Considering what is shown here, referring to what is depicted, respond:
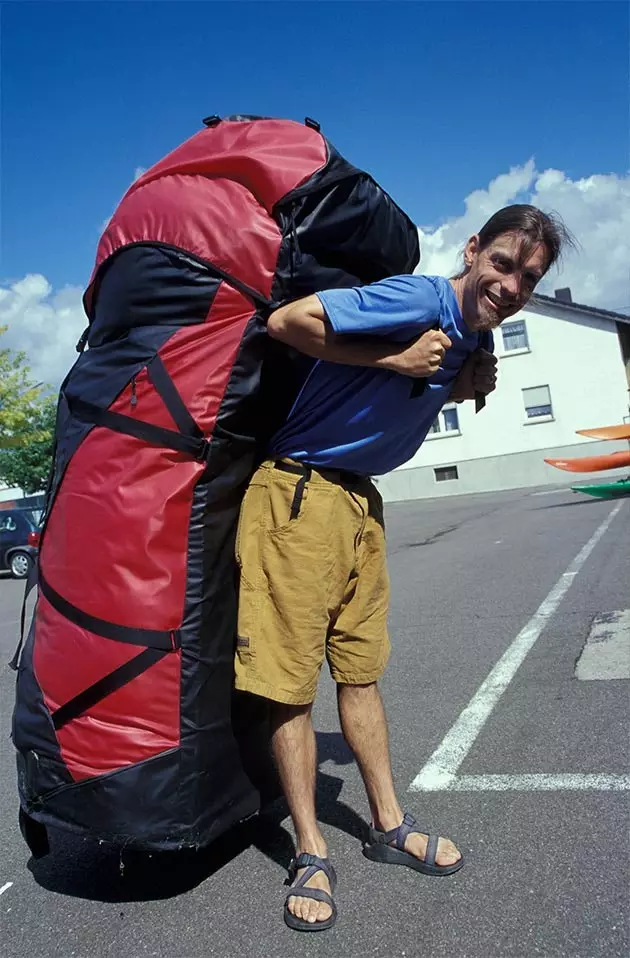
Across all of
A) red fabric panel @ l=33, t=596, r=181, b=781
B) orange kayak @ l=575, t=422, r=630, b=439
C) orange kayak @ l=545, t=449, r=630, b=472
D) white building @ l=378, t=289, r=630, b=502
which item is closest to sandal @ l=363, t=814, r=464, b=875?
red fabric panel @ l=33, t=596, r=181, b=781

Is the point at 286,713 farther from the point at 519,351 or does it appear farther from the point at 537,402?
the point at 519,351

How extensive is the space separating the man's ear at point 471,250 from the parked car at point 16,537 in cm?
1578

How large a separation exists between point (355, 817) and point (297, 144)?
7.61ft

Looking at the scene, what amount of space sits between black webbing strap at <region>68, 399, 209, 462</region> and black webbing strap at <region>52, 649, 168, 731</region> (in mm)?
604

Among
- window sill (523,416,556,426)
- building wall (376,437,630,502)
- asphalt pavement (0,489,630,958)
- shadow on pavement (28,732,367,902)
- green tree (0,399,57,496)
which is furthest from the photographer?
green tree (0,399,57,496)

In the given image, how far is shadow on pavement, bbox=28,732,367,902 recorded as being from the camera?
8.79 ft

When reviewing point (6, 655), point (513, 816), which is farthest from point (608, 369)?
point (513, 816)

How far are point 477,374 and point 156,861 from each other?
2.00 m

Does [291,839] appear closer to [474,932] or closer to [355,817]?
[355,817]

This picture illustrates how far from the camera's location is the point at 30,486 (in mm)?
43156

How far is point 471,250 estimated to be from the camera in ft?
8.48

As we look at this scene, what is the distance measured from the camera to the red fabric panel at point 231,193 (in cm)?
237

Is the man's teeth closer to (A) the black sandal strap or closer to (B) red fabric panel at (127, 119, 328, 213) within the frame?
(B) red fabric panel at (127, 119, 328, 213)

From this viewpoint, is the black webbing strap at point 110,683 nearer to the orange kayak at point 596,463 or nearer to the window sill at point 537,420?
the orange kayak at point 596,463
